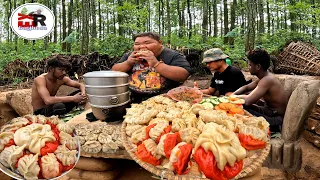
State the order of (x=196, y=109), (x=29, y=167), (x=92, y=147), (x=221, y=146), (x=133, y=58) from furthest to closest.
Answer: (x=133, y=58) < (x=92, y=147) < (x=196, y=109) < (x=221, y=146) < (x=29, y=167)

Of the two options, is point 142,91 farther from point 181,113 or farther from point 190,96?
point 181,113

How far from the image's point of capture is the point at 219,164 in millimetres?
1191

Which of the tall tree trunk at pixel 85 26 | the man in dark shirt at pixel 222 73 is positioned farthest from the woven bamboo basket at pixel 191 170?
the tall tree trunk at pixel 85 26

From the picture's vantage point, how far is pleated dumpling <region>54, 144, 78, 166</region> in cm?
106

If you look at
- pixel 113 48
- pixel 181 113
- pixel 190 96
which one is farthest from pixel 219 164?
pixel 113 48

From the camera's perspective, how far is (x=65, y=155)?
1.07m

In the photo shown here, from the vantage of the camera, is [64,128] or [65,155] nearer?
[65,155]

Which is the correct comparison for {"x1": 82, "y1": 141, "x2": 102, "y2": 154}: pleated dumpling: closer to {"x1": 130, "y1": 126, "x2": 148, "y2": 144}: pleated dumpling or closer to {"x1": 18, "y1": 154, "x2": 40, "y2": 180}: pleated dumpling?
{"x1": 130, "y1": 126, "x2": 148, "y2": 144}: pleated dumpling

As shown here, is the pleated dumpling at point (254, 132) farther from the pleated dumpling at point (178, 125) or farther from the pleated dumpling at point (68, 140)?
the pleated dumpling at point (68, 140)

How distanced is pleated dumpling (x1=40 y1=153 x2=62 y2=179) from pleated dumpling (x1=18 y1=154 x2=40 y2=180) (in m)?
0.02

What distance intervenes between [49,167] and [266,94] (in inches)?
98.3

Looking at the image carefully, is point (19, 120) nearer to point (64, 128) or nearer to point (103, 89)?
point (64, 128)

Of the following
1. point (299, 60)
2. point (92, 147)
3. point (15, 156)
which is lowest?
point (92, 147)

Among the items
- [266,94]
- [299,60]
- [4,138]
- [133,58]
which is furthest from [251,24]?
[4,138]
